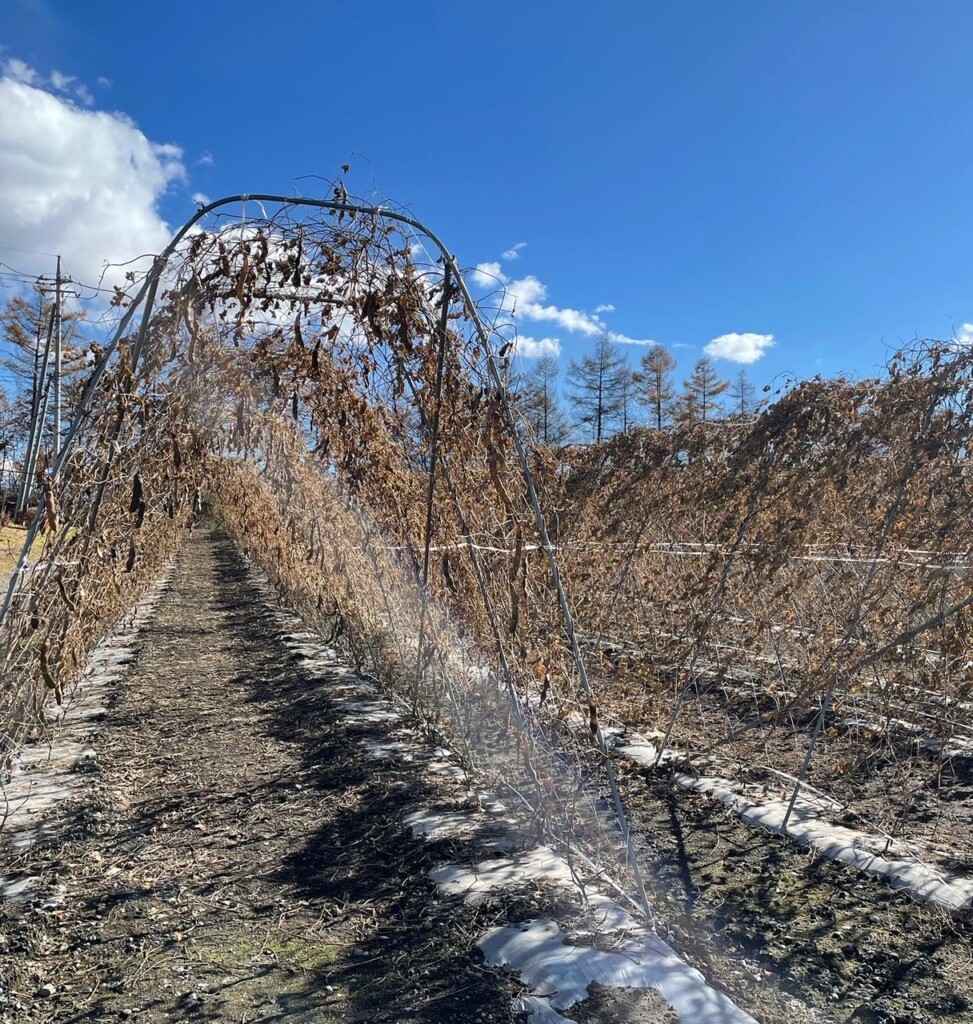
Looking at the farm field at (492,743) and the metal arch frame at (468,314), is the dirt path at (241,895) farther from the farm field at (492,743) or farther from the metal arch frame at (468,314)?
the metal arch frame at (468,314)

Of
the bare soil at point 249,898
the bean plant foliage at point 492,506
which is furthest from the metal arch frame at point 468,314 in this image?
the bare soil at point 249,898

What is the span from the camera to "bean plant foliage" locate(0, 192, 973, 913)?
2.79m

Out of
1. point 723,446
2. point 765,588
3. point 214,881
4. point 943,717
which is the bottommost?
point 214,881

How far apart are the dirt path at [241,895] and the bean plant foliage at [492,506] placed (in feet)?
1.94

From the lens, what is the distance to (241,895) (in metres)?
2.91

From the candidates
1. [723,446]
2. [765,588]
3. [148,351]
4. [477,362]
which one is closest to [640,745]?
[765,588]

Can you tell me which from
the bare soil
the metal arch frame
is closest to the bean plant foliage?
the metal arch frame

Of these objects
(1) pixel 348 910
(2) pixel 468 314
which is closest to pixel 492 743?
(1) pixel 348 910

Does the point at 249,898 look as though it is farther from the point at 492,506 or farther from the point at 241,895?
the point at 492,506

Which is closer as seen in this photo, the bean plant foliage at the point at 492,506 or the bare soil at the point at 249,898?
the bare soil at the point at 249,898

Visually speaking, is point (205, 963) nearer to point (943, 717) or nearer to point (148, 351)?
point (148, 351)

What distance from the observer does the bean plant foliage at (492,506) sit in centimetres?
279

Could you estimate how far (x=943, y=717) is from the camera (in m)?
3.17

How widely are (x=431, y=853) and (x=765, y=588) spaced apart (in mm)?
2568
